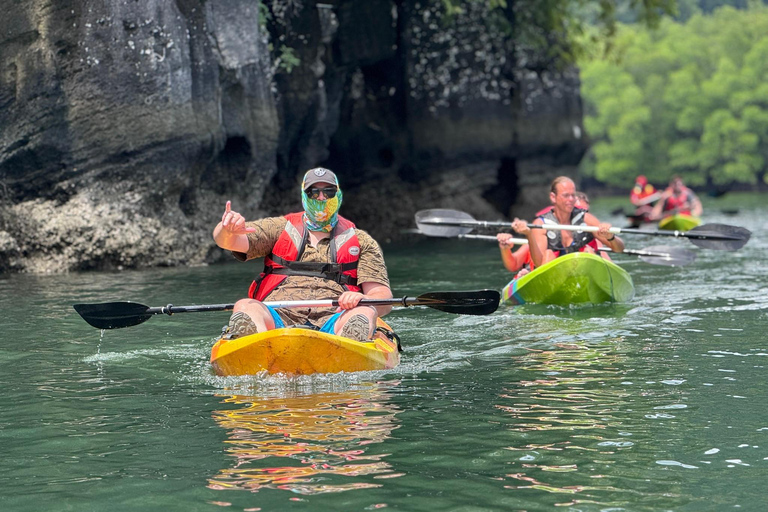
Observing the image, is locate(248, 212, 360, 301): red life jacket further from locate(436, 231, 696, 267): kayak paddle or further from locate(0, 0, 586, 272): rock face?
locate(0, 0, 586, 272): rock face

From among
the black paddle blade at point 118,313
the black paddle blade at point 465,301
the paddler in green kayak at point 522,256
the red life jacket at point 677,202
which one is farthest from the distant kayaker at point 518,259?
the red life jacket at point 677,202

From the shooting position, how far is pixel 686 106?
55.5 m

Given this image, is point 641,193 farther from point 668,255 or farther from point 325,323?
point 325,323

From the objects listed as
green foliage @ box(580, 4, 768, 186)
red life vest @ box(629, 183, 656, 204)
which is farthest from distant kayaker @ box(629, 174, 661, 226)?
green foliage @ box(580, 4, 768, 186)

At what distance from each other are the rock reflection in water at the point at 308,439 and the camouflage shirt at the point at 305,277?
0.79m

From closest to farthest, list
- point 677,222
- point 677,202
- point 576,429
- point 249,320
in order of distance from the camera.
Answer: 1. point 576,429
2. point 249,320
3. point 677,222
4. point 677,202

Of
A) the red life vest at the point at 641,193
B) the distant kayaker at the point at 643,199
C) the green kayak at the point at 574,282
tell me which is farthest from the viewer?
the red life vest at the point at 641,193

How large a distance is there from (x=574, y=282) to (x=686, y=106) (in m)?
48.0

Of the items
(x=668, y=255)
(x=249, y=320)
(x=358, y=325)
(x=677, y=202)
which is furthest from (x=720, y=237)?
(x=677, y=202)

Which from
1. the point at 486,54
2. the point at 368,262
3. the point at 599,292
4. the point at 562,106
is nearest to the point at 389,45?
the point at 486,54

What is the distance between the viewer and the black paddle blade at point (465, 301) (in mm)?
7086

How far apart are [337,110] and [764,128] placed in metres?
38.4

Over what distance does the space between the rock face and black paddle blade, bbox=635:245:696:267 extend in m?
6.30

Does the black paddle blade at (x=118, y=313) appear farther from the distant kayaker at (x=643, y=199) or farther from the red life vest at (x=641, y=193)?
the red life vest at (x=641, y=193)
